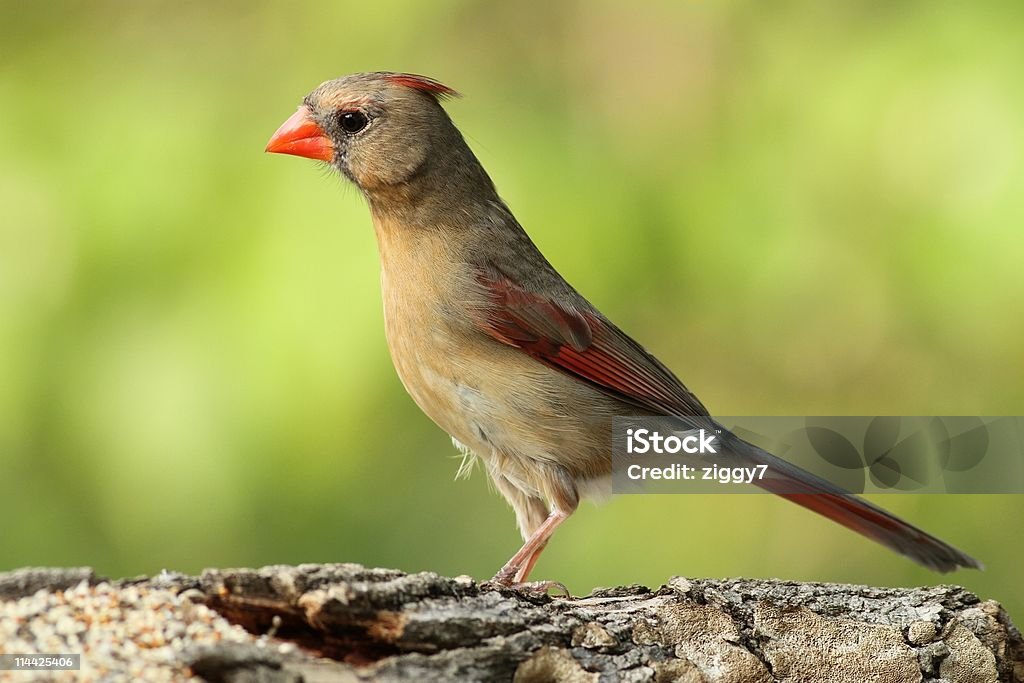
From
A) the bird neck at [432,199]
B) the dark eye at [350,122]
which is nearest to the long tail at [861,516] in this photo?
the bird neck at [432,199]

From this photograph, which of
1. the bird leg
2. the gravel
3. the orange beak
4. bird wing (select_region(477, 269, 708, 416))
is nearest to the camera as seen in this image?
the gravel

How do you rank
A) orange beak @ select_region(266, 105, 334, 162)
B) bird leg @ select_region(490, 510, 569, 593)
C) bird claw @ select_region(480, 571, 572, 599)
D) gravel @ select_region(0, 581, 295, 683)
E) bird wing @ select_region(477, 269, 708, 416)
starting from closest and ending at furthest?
1. gravel @ select_region(0, 581, 295, 683)
2. bird claw @ select_region(480, 571, 572, 599)
3. bird leg @ select_region(490, 510, 569, 593)
4. bird wing @ select_region(477, 269, 708, 416)
5. orange beak @ select_region(266, 105, 334, 162)

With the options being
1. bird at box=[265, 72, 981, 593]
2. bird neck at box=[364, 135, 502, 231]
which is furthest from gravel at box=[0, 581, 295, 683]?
bird neck at box=[364, 135, 502, 231]

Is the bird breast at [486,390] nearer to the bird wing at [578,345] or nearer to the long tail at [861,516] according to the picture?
the bird wing at [578,345]

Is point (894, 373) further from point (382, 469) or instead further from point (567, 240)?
Answer: point (382, 469)

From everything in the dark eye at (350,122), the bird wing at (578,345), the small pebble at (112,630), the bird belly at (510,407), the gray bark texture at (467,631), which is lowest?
the small pebble at (112,630)

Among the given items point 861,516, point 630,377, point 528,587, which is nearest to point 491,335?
point 630,377

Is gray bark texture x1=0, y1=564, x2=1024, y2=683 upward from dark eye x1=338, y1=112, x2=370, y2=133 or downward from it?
downward

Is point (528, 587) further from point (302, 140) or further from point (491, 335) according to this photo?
point (302, 140)

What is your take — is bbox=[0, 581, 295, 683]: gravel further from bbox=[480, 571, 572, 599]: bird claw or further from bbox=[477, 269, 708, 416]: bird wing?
bbox=[477, 269, 708, 416]: bird wing
